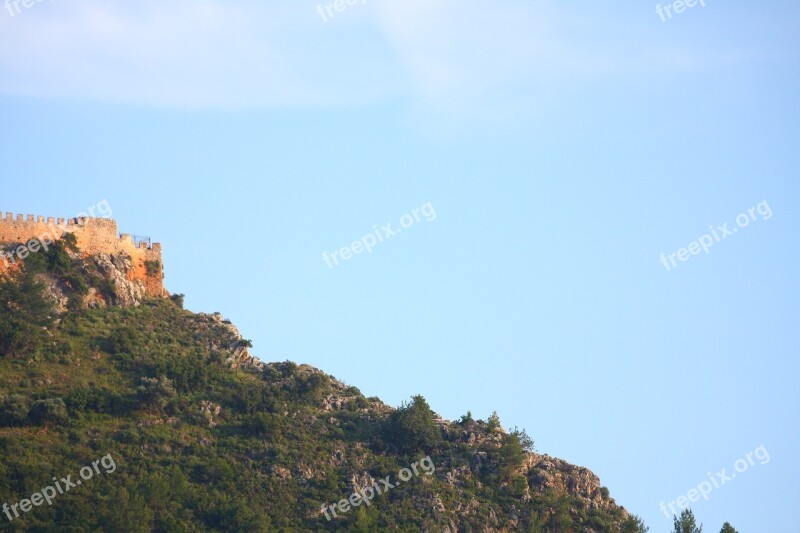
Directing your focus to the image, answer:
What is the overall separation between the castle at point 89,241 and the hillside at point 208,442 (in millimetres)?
1066

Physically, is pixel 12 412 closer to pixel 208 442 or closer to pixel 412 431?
pixel 208 442

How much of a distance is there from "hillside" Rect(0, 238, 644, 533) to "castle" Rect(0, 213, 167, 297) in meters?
1.07

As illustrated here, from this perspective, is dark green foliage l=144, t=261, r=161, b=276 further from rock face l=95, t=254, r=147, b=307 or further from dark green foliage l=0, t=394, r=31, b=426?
dark green foliage l=0, t=394, r=31, b=426

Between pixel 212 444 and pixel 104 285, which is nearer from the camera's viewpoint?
pixel 212 444

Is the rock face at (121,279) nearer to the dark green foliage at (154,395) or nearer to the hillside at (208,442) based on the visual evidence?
the hillside at (208,442)

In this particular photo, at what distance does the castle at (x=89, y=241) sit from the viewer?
329 ft

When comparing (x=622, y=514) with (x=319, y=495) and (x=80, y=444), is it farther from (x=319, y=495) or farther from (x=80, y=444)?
(x=80, y=444)

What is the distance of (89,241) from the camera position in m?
103

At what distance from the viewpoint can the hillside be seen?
8569 centimetres

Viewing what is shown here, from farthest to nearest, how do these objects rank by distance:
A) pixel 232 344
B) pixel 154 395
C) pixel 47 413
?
pixel 232 344 < pixel 154 395 < pixel 47 413

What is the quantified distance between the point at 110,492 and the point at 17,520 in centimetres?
555

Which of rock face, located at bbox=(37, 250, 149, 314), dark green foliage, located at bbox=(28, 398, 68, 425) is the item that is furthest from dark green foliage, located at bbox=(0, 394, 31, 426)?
rock face, located at bbox=(37, 250, 149, 314)

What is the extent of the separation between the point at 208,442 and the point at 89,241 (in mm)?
18942

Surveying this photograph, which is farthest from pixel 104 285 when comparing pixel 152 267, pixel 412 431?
pixel 412 431
